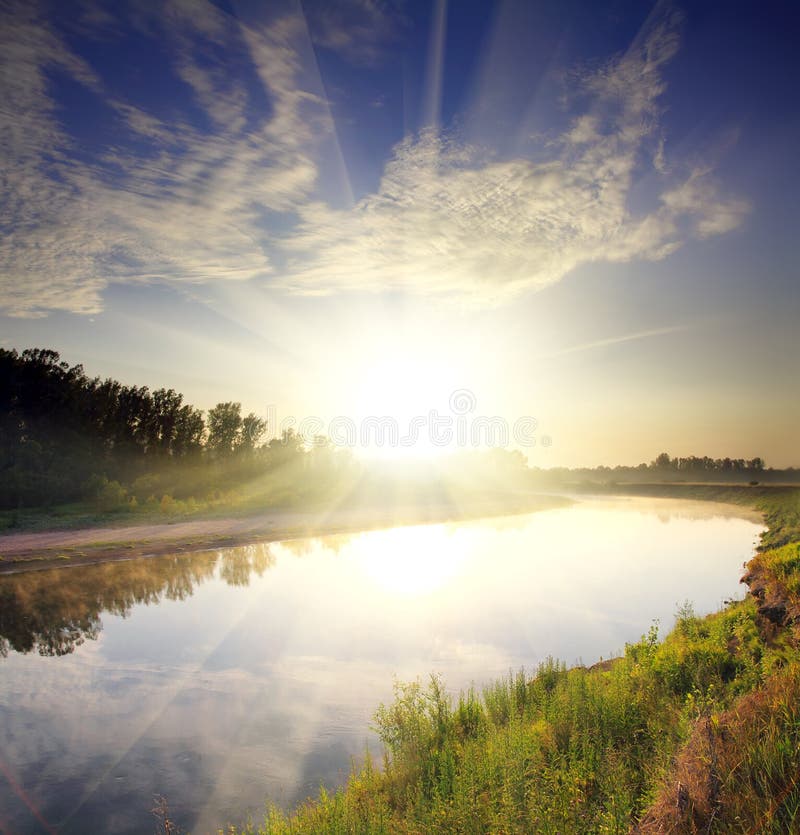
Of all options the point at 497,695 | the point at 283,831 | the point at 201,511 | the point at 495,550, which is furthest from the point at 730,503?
the point at 283,831

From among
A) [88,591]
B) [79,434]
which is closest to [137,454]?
[79,434]

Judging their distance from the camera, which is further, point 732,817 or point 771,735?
point 771,735

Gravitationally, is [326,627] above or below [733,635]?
below

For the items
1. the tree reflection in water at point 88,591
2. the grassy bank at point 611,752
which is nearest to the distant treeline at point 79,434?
the tree reflection in water at point 88,591

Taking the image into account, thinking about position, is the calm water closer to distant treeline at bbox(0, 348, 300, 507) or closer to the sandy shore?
the sandy shore

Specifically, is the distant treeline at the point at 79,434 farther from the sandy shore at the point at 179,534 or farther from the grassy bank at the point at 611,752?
the grassy bank at the point at 611,752

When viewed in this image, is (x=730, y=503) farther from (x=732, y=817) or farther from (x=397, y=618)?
(x=732, y=817)

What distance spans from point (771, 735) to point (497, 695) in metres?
6.42

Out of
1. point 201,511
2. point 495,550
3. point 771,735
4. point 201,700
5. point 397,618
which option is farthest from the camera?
point 201,511

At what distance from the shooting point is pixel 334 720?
463 inches

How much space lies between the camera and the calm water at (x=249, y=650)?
9.30 meters

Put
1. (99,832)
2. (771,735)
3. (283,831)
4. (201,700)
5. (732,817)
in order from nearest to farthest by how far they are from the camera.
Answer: (732,817) < (771,735) < (283,831) < (99,832) < (201,700)

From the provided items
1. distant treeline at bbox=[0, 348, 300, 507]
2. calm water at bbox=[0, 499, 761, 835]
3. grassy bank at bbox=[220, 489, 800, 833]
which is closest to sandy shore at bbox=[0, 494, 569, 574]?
calm water at bbox=[0, 499, 761, 835]

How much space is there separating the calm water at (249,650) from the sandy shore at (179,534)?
10.4 ft
